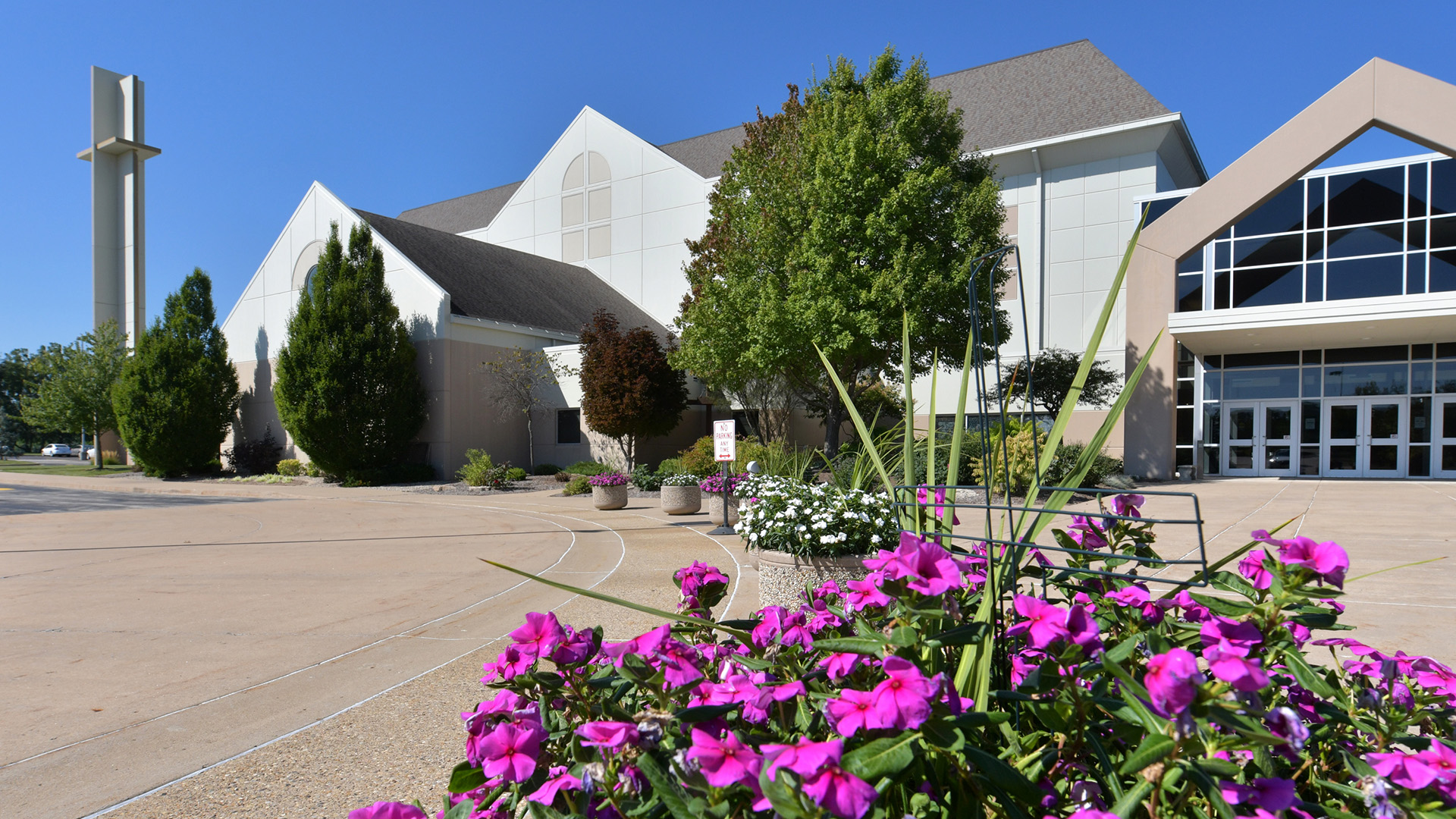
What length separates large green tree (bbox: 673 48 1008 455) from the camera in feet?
52.7

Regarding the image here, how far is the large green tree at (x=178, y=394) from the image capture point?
87.0 feet

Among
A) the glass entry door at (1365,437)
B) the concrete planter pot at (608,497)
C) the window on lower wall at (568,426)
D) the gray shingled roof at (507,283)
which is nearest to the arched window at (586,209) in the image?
the gray shingled roof at (507,283)

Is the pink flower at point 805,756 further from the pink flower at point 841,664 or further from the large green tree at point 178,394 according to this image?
the large green tree at point 178,394

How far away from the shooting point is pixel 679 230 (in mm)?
30922

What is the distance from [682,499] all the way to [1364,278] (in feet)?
61.9

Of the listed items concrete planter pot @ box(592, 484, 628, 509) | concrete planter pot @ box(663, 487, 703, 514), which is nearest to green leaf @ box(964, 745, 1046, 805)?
concrete planter pot @ box(663, 487, 703, 514)

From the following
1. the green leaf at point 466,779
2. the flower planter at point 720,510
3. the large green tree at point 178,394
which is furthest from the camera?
the large green tree at point 178,394

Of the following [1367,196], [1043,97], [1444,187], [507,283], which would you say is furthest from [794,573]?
[1043,97]

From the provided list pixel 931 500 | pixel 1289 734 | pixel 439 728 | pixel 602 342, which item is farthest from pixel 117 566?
pixel 602 342

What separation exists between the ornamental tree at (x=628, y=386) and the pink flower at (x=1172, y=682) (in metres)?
20.7

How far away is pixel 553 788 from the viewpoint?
3.79ft

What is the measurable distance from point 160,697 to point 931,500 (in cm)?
451

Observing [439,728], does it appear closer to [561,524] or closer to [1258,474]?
[561,524]

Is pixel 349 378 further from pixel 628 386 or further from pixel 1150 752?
pixel 1150 752
